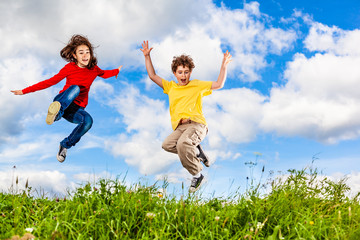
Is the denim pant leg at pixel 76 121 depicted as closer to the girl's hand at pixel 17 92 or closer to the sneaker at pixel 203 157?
the girl's hand at pixel 17 92

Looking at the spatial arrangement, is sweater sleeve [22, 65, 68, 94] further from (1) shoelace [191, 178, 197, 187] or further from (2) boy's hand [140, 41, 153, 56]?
(1) shoelace [191, 178, 197, 187]

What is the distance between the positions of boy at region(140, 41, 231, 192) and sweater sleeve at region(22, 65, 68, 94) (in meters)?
1.92

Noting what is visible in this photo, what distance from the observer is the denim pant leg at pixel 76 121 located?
24.6 ft

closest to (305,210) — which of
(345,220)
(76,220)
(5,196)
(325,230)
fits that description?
→ (345,220)

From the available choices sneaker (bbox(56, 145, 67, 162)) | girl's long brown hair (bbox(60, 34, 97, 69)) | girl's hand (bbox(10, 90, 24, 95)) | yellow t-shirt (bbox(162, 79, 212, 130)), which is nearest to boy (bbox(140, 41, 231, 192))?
yellow t-shirt (bbox(162, 79, 212, 130))

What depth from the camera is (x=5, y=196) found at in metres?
5.82

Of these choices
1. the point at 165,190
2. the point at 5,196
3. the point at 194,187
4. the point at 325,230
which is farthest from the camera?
the point at 194,187

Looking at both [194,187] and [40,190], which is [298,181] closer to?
[194,187]

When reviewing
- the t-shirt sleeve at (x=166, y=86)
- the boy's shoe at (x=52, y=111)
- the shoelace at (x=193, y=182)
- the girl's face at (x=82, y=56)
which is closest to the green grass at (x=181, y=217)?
the shoelace at (x=193, y=182)

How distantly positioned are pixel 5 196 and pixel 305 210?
4.77m

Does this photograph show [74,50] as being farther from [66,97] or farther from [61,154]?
[61,154]

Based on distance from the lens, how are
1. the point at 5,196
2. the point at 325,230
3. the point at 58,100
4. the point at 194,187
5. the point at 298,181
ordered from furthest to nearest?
the point at 58,100 < the point at 194,187 < the point at 5,196 < the point at 298,181 < the point at 325,230

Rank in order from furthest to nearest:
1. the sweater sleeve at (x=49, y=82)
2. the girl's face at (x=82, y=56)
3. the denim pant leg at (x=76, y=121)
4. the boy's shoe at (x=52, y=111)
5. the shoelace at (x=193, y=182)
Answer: the girl's face at (x=82, y=56), the denim pant leg at (x=76, y=121), the sweater sleeve at (x=49, y=82), the boy's shoe at (x=52, y=111), the shoelace at (x=193, y=182)

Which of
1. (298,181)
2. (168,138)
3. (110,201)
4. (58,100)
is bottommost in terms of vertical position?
(110,201)
